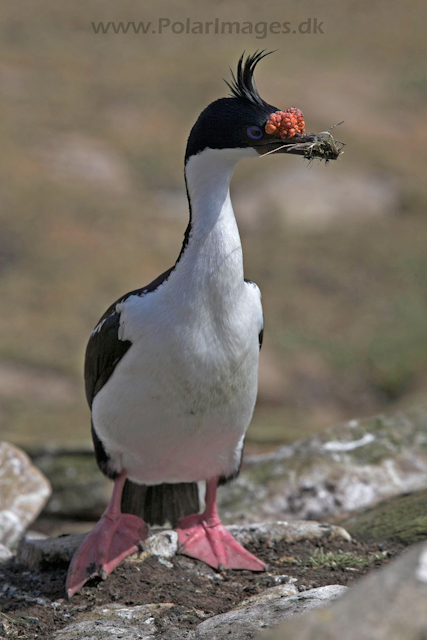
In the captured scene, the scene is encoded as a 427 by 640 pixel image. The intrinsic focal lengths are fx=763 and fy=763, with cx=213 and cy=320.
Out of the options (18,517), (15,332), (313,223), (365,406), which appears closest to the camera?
(18,517)

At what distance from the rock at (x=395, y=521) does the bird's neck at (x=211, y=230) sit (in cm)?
200

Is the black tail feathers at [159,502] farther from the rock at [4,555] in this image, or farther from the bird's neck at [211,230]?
the bird's neck at [211,230]

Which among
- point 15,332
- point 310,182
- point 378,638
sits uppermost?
point 310,182

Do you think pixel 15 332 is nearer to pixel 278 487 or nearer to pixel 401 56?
pixel 278 487

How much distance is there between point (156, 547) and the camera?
188 inches

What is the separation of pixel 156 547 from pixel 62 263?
1151 cm

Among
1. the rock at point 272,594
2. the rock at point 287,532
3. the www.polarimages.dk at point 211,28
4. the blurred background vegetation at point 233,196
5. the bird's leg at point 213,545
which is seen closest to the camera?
the rock at point 272,594

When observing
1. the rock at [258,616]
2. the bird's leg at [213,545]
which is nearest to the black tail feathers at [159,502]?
the bird's leg at [213,545]

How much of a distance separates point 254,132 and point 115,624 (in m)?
2.59

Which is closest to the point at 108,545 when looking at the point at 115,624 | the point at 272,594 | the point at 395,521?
the point at 115,624

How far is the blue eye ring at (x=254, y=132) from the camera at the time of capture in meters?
4.05

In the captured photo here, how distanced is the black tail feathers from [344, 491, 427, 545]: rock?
120 centimetres

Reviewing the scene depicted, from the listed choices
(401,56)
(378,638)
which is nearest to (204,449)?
(378,638)

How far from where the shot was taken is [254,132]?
4062 mm
